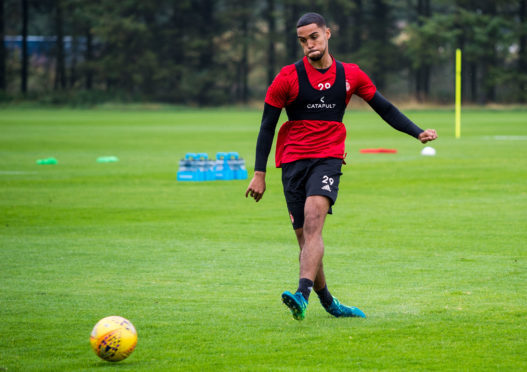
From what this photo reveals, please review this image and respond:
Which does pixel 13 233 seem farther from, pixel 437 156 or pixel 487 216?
pixel 437 156

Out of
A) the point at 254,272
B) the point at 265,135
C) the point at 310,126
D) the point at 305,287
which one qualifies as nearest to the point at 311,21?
the point at 310,126

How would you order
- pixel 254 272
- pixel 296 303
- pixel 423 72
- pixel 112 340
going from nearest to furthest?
1. pixel 112 340
2. pixel 296 303
3. pixel 254 272
4. pixel 423 72

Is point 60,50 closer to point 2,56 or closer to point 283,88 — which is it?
point 2,56

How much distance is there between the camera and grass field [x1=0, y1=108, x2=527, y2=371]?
A: 6.60 metres

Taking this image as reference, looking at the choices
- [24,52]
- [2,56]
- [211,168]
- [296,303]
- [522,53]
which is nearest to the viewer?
[296,303]

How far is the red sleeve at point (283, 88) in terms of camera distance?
7.34 metres

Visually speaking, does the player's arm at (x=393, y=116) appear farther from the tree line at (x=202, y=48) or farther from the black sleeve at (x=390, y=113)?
the tree line at (x=202, y=48)

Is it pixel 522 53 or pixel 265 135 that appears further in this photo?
pixel 522 53

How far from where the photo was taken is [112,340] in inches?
245

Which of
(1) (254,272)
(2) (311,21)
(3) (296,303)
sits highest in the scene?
(2) (311,21)

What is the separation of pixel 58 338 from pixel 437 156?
21.8 m

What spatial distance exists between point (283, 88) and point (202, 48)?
79.3 meters

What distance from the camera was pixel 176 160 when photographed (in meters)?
27.6

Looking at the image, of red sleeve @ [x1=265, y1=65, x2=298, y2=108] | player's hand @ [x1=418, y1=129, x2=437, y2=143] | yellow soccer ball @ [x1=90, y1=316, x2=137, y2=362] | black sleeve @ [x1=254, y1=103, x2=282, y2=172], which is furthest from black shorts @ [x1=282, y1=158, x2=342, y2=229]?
yellow soccer ball @ [x1=90, y1=316, x2=137, y2=362]
